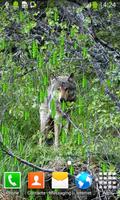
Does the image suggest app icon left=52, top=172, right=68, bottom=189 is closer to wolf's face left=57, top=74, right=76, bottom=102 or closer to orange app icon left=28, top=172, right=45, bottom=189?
orange app icon left=28, top=172, right=45, bottom=189

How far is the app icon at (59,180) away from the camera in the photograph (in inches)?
140

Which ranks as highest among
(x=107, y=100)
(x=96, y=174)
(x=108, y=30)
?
(x=108, y=30)

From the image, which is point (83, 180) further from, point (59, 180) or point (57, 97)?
point (57, 97)

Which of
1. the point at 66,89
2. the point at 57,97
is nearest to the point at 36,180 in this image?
the point at 57,97

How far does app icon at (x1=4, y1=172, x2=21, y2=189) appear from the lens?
11.7 ft

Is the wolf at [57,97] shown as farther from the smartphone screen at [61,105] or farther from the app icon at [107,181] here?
the app icon at [107,181]

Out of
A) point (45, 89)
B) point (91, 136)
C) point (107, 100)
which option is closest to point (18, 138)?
point (45, 89)

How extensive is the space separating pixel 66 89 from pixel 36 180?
26.3 inches

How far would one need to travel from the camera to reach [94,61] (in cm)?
345

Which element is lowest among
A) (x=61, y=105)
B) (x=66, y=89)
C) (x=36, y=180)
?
(x=36, y=180)

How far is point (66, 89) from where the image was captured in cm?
404

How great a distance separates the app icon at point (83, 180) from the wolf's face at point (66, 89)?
568 mm

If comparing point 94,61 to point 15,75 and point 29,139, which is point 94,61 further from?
point 29,139

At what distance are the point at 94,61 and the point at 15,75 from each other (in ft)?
2.39
